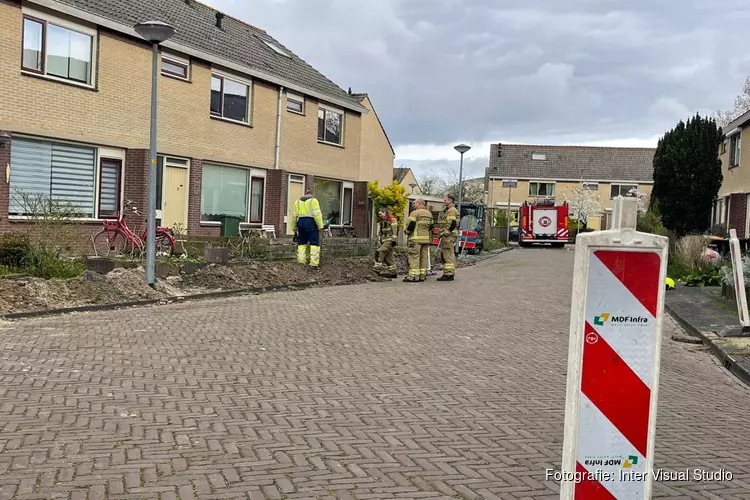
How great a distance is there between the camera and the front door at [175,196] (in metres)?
19.5

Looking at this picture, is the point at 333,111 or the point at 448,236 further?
the point at 333,111

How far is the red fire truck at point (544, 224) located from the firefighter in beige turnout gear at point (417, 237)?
28.8m

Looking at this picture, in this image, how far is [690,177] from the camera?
22844 mm

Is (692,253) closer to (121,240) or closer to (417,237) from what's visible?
(417,237)

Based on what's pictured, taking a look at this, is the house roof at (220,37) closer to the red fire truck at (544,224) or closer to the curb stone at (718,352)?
the curb stone at (718,352)

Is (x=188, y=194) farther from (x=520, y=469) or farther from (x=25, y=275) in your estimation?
(x=520, y=469)

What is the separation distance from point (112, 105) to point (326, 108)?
10544 mm

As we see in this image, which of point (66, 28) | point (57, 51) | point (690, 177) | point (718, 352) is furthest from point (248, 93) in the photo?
point (718, 352)

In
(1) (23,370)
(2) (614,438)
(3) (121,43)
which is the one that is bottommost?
(1) (23,370)

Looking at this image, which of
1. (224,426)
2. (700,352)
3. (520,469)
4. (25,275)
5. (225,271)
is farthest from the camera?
(225,271)

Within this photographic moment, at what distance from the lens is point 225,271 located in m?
13.9

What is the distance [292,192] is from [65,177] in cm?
938

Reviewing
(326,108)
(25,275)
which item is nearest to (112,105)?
(25,275)

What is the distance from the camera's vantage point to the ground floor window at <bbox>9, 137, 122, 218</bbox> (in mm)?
15391
